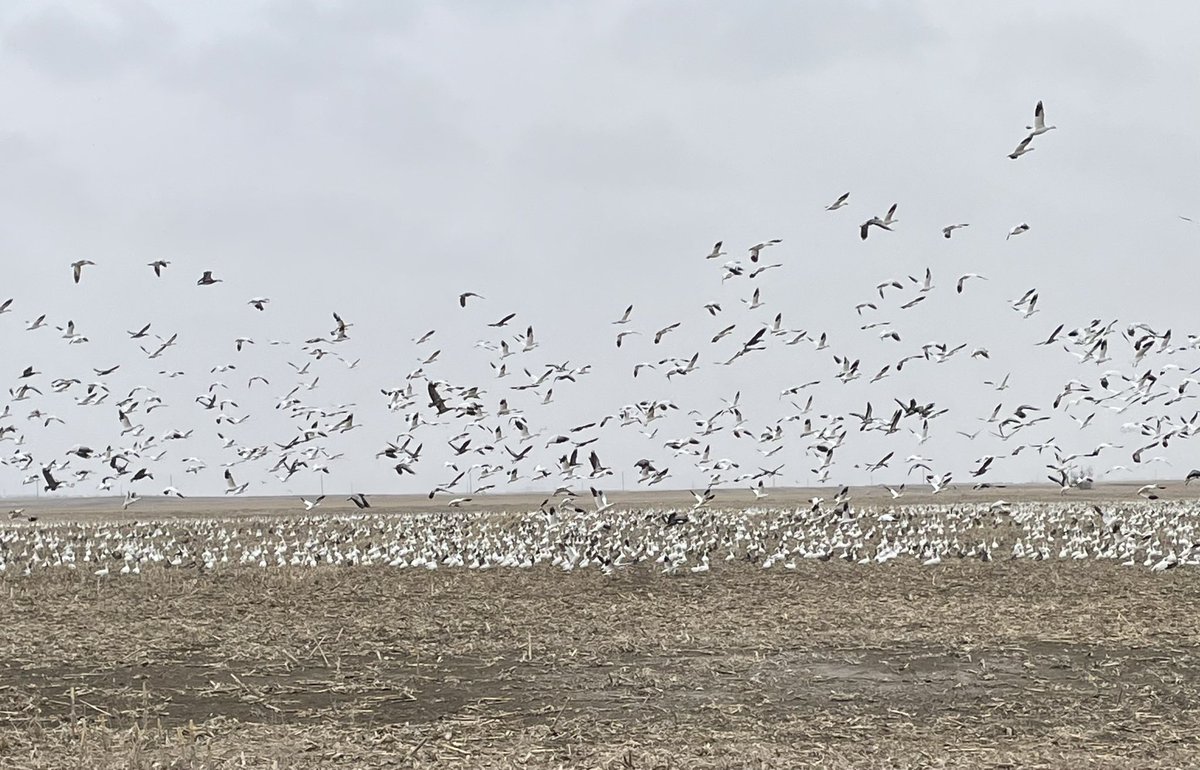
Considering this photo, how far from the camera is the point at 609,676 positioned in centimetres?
1587

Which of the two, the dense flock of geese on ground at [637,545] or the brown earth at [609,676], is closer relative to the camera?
the brown earth at [609,676]

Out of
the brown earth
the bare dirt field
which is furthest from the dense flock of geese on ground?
the brown earth

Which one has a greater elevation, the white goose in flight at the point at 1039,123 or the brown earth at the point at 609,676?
the white goose in flight at the point at 1039,123

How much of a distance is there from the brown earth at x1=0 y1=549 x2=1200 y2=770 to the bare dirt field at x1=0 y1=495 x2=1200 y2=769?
52mm

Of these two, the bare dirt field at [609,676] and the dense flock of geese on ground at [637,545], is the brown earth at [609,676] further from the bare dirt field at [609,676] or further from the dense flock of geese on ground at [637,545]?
the dense flock of geese on ground at [637,545]

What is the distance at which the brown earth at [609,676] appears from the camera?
12211mm

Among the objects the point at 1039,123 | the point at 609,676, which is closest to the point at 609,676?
the point at 609,676

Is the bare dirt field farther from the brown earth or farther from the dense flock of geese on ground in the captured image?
the dense flock of geese on ground

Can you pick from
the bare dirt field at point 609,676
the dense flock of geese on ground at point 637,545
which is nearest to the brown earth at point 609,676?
the bare dirt field at point 609,676

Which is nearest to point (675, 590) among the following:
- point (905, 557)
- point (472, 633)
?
point (472, 633)

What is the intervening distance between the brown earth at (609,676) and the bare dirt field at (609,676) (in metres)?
0.05

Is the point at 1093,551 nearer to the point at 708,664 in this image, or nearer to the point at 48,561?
the point at 708,664

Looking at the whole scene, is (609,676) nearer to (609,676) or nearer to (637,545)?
(609,676)

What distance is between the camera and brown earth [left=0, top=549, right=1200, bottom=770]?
1221 cm
